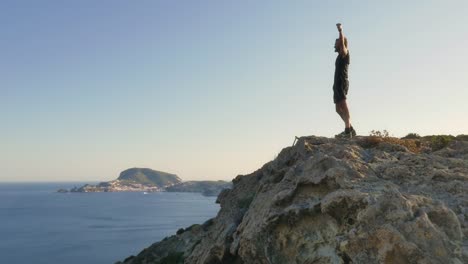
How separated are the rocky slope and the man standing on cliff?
1187mm

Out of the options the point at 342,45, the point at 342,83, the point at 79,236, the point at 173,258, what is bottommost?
the point at 79,236

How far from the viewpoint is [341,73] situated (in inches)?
485

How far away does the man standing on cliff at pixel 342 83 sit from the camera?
12258mm

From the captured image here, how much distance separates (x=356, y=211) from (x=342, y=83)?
5649 mm

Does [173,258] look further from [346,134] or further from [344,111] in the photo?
[344,111]

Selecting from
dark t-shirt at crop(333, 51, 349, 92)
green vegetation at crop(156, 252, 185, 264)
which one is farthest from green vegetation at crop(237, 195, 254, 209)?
green vegetation at crop(156, 252, 185, 264)

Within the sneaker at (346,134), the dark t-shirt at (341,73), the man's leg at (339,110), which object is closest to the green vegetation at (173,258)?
the sneaker at (346,134)

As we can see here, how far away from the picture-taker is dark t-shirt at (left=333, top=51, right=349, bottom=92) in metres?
12.3

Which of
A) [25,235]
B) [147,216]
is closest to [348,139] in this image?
[25,235]

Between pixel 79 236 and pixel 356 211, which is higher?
pixel 356 211

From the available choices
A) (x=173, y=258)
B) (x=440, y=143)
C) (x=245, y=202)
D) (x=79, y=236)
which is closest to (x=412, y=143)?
(x=440, y=143)

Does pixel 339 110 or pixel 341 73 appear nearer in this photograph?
pixel 341 73

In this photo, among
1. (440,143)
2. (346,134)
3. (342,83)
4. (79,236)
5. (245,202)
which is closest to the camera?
(440,143)

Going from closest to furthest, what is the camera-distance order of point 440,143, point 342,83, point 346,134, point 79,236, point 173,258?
point 440,143
point 342,83
point 346,134
point 173,258
point 79,236
